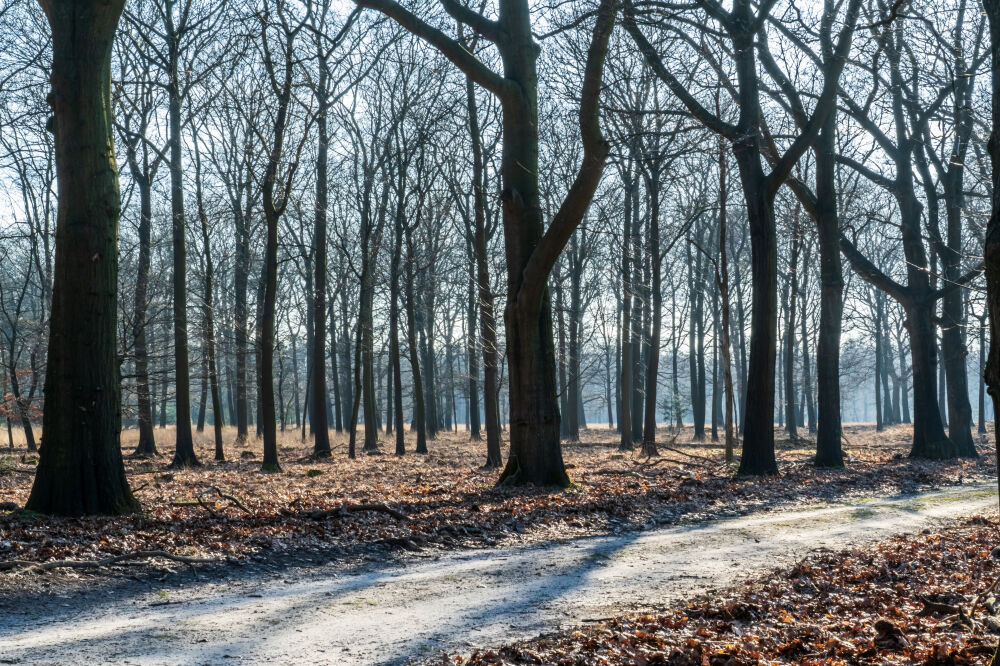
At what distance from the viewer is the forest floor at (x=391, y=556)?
493 cm

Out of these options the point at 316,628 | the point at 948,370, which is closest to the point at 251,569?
the point at 316,628

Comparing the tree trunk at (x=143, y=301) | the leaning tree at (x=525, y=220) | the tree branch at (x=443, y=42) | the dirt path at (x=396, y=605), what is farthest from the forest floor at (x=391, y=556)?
the tree branch at (x=443, y=42)

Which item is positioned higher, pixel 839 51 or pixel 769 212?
pixel 839 51

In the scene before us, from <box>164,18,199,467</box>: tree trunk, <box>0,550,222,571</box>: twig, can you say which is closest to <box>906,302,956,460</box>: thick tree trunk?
<box>164,18,199,467</box>: tree trunk

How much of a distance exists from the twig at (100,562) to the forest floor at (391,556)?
0.04m

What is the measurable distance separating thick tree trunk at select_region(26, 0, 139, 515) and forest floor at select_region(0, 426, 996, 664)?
0.51 m

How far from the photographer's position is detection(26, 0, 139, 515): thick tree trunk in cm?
824

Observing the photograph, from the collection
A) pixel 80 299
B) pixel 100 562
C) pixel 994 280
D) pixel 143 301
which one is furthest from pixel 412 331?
pixel 994 280

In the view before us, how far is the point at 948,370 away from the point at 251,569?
1979cm

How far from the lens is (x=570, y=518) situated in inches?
384

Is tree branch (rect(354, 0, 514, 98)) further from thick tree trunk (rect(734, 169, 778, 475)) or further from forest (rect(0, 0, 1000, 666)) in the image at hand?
thick tree trunk (rect(734, 169, 778, 475))

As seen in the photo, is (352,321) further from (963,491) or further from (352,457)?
(963,491)

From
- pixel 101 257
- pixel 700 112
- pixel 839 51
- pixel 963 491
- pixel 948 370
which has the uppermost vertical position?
pixel 839 51

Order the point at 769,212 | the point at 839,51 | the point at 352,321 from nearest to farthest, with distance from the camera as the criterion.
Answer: the point at 769,212 → the point at 839,51 → the point at 352,321
